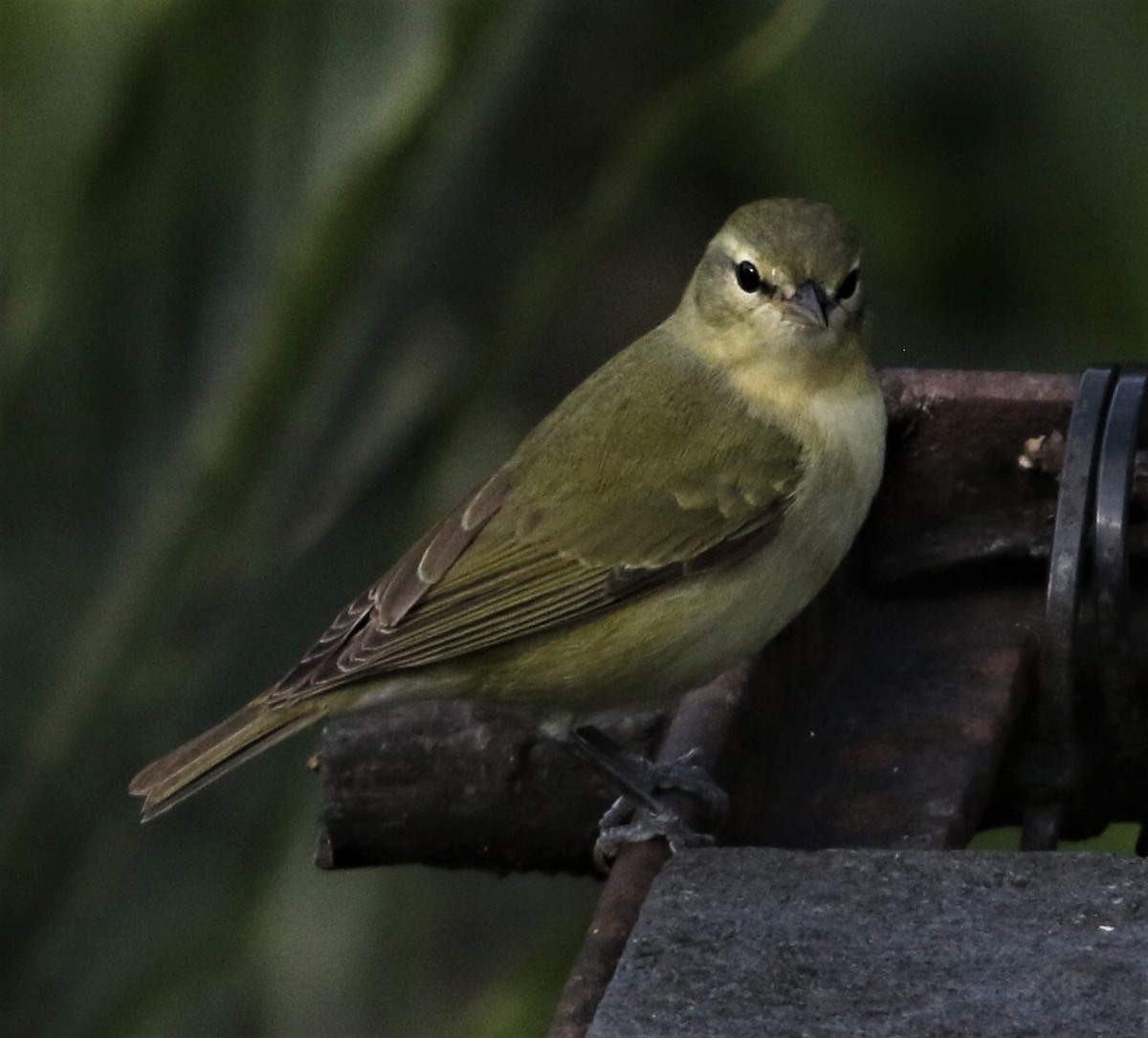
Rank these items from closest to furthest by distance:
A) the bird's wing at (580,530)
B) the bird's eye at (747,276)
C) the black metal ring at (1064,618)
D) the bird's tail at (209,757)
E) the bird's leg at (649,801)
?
the bird's leg at (649,801), the black metal ring at (1064,618), the bird's tail at (209,757), the bird's wing at (580,530), the bird's eye at (747,276)

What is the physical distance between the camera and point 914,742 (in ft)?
9.96

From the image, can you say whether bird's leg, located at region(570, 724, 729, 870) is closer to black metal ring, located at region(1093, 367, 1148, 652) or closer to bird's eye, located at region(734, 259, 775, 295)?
black metal ring, located at region(1093, 367, 1148, 652)

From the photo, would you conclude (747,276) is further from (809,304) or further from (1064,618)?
Result: (1064,618)

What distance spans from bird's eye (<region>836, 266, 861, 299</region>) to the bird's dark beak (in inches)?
1.8

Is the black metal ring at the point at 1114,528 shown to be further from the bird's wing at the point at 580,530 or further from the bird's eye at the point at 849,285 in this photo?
the bird's eye at the point at 849,285

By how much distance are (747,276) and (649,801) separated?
124cm

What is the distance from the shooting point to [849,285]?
13.4 feet

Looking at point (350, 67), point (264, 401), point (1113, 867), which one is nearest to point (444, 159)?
point (350, 67)

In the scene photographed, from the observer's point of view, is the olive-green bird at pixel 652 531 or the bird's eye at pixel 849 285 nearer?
the olive-green bird at pixel 652 531

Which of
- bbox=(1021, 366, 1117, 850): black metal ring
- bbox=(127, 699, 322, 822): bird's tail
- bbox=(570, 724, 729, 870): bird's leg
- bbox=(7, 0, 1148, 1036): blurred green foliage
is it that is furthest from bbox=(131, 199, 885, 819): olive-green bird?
bbox=(1021, 366, 1117, 850): black metal ring

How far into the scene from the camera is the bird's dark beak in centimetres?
400

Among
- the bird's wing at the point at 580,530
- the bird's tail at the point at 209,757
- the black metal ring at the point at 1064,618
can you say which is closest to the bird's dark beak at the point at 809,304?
the bird's wing at the point at 580,530

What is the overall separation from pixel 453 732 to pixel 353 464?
1.45m

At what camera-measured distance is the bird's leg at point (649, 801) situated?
114 inches
